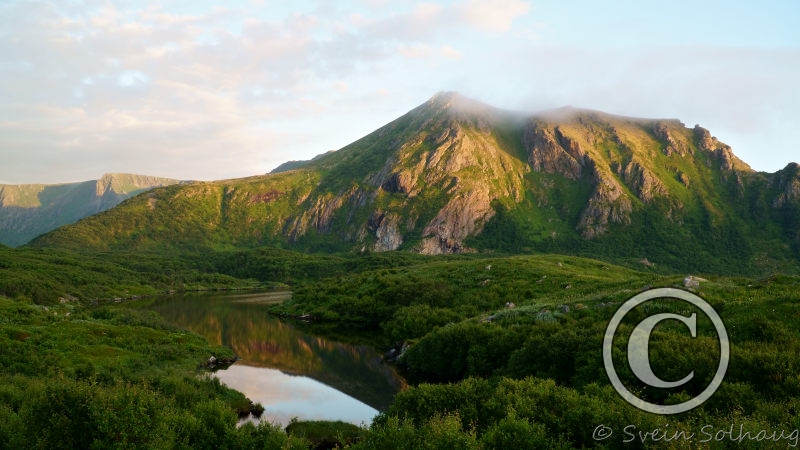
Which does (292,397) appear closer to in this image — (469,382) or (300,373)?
(300,373)

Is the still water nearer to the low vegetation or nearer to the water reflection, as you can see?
the water reflection

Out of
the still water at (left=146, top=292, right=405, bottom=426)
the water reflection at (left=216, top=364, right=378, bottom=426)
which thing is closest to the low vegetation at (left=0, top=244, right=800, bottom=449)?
the water reflection at (left=216, top=364, right=378, bottom=426)

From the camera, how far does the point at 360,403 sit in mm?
55438

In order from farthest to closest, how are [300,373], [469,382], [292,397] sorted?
[300,373] < [292,397] < [469,382]

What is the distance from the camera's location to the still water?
53.5 m

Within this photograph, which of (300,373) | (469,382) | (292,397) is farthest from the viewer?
(300,373)

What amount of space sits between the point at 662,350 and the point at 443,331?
34535mm

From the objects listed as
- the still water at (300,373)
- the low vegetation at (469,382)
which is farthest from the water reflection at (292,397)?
the low vegetation at (469,382)

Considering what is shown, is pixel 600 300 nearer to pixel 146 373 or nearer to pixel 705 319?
pixel 705 319

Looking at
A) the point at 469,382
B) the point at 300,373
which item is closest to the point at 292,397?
the point at 300,373

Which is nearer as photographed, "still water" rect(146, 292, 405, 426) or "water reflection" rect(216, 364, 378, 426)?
"water reflection" rect(216, 364, 378, 426)

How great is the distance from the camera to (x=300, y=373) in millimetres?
71125

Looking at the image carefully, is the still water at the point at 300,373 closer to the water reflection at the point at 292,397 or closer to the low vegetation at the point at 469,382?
the water reflection at the point at 292,397

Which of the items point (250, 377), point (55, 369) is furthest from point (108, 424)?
point (250, 377)
